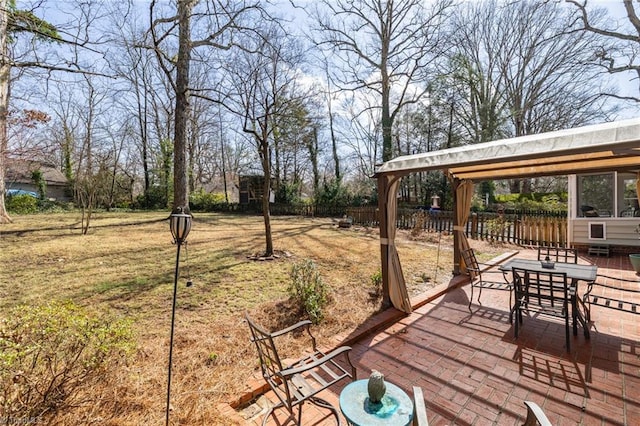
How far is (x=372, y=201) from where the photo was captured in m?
19.4

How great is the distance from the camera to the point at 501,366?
293cm

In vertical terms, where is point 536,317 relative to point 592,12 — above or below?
below

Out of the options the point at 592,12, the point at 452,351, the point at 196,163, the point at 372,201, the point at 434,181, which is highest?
the point at 592,12

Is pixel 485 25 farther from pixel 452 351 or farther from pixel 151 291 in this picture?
pixel 151 291

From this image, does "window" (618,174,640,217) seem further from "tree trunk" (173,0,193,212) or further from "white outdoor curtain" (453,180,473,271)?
"tree trunk" (173,0,193,212)

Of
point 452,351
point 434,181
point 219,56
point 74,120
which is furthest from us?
point 434,181

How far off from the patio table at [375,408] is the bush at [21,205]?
2326 cm

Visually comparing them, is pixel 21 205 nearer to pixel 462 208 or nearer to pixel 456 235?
pixel 456 235

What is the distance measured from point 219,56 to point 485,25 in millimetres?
17911

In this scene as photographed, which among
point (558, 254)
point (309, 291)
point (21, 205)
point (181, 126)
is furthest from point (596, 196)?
point (21, 205)

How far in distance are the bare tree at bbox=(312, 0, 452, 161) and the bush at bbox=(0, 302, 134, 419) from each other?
1772cm

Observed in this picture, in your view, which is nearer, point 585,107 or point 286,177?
point 585,107

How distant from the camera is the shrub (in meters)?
3.89

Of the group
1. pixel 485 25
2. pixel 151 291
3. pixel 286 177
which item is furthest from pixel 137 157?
pixel 485 25
